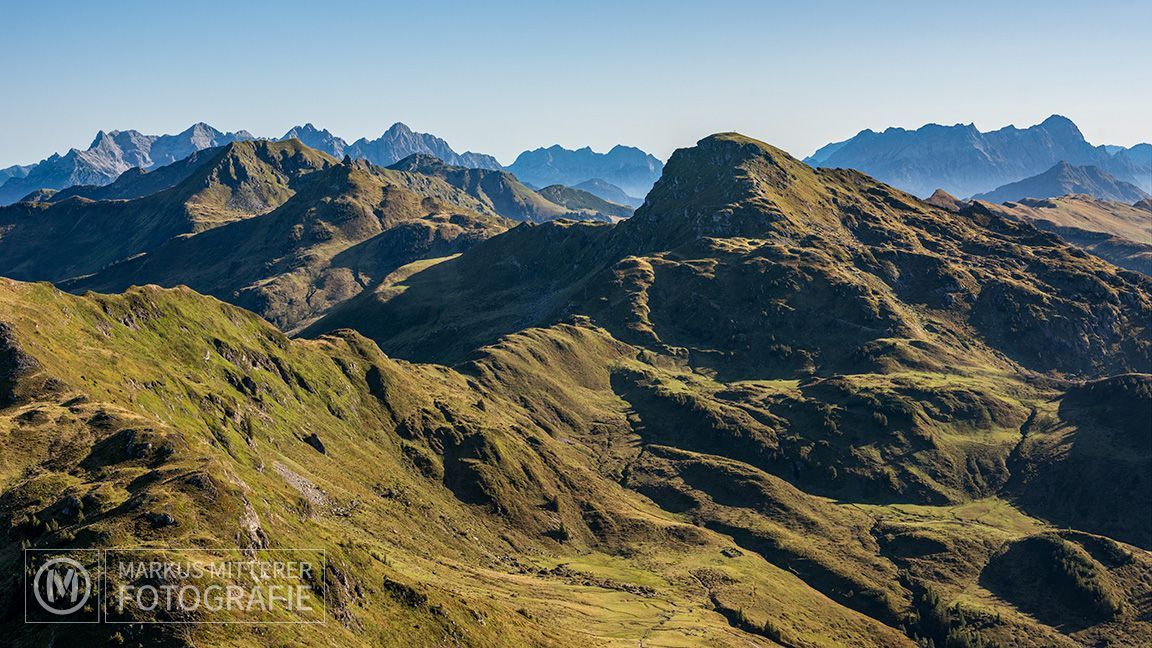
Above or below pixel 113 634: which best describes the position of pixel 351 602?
below

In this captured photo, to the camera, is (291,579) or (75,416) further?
(75,416)

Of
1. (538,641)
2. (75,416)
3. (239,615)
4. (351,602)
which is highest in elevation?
(75,416)

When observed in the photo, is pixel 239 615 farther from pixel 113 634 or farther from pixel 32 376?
pixel 32 376

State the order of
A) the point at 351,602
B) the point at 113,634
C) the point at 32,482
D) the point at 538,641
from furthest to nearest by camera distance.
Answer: the point at 538,641 → the point at 351,602 → the point at 32,482 → the point at 113,634

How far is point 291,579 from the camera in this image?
511ft

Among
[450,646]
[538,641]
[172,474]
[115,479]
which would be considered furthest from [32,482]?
[538,641]

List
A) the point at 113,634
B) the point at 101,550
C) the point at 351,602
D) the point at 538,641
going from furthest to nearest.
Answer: the point at 538,641, the point at 351,602, the point at 101,550, the point at 113,634

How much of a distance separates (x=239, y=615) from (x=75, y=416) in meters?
72.9

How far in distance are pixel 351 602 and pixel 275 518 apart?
2800 cm

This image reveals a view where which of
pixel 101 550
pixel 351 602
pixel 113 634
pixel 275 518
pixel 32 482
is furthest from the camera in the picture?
pixel 275 518

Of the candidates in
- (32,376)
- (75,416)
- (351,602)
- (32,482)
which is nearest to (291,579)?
(351,602)

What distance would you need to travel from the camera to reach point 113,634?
118 metres

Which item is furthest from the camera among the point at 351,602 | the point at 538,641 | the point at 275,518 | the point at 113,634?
the point at 538,641

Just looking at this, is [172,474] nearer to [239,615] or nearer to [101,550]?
[101,550]
